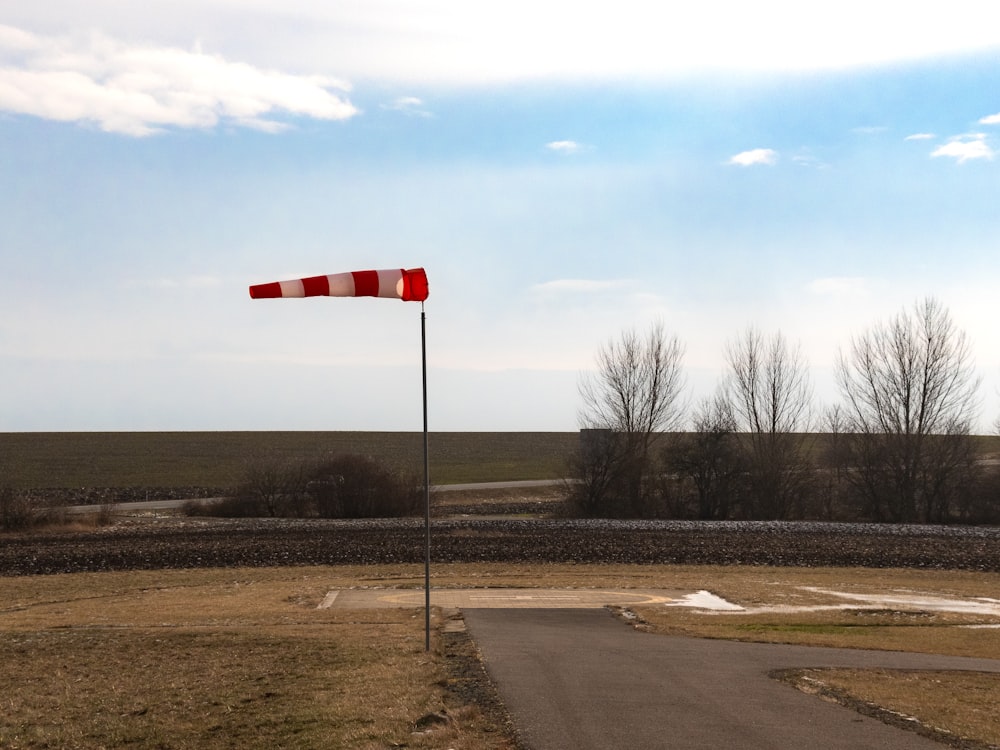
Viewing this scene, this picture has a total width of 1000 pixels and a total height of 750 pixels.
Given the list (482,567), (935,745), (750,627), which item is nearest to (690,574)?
(482,567)

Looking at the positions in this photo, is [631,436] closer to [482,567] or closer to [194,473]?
[482,567]

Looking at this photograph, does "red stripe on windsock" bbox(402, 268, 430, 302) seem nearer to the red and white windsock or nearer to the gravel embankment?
the red and white windsock

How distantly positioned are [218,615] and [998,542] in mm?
30141

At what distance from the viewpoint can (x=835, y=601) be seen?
69.1ft

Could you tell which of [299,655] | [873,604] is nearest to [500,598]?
[873,604]

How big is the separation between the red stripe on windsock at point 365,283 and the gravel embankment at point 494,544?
1707 centimetres

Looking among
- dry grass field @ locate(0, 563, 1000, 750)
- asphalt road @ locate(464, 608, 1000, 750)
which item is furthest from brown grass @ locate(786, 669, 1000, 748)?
asphalt road @ locate(464, 608, 1000, 750)

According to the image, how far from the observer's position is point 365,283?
1291 cm

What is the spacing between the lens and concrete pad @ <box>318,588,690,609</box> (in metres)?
19.6

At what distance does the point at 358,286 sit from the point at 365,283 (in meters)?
0.10

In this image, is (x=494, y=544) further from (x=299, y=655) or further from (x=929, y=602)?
(x=299, y=655)

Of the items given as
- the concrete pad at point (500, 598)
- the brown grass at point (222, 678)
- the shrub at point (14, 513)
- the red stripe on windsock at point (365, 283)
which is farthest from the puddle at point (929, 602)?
the shrub at point (14, 513)

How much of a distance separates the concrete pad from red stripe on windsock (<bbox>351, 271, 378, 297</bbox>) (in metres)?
8.03

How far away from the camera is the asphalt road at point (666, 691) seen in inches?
343
